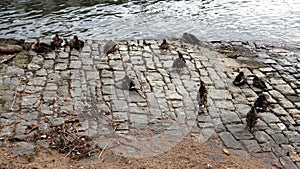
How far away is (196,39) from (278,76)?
327 cm

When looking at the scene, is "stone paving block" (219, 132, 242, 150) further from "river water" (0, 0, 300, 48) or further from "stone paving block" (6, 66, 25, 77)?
"river water" (0, 0, 300, 48)

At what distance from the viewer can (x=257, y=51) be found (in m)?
11.5

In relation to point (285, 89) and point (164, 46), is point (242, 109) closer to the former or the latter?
point (285, 89)

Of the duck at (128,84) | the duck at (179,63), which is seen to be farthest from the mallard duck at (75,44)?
the duck at (179,63)

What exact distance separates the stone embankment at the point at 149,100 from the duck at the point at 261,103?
24 cm

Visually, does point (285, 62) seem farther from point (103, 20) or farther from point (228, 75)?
point (103, 20)

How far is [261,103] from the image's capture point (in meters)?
7.89

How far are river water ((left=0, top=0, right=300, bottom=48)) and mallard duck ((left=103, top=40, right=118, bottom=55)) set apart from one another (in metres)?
1.51

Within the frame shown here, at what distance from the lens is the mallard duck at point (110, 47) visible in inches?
423

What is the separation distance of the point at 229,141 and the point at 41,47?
6251 millimetres

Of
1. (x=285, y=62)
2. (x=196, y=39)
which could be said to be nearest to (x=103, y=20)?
(x=196, y=39)

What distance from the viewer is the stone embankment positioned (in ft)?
22.5

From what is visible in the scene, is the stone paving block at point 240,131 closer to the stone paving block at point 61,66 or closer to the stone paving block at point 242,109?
the stone paving block at point 242,109

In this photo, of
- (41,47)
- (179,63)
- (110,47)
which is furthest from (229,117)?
(41,47)
